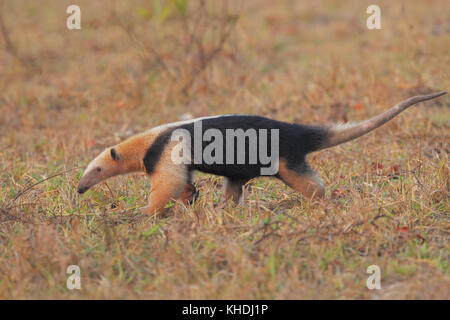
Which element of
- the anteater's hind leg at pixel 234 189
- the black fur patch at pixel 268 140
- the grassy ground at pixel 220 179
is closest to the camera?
the grassy ground at pixel 220 179

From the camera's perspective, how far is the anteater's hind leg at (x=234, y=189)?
16.9ft

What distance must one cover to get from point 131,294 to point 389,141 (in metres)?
3.96

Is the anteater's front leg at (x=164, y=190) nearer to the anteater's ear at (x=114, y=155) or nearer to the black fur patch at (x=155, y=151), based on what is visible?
the black fur patch at (x=155, y=151)

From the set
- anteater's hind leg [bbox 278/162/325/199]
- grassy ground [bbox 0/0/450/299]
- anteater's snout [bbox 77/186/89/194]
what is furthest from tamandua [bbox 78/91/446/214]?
anteater's snout [bbox 77/186/89/194]

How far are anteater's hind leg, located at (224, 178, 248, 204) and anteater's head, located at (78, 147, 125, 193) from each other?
2.93 ft

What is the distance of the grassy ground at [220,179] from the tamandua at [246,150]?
203 millimetres

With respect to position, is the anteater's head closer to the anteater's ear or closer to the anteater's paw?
the anteater's ear

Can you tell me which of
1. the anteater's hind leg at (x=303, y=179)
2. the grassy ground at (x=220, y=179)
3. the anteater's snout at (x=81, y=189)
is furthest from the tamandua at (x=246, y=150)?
the anteater's snout at (x=81, y=189)

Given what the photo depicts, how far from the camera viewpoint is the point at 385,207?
4.70 m

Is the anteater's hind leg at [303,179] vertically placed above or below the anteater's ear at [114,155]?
below

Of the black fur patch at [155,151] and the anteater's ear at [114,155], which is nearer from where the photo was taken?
the black fur patch at [155,151]

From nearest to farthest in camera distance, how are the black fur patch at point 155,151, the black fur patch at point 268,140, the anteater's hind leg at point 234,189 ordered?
the black fur patch at point 268,140 → the black fur patch at point 155,151 → the anteater's hind leg at point 234,189
